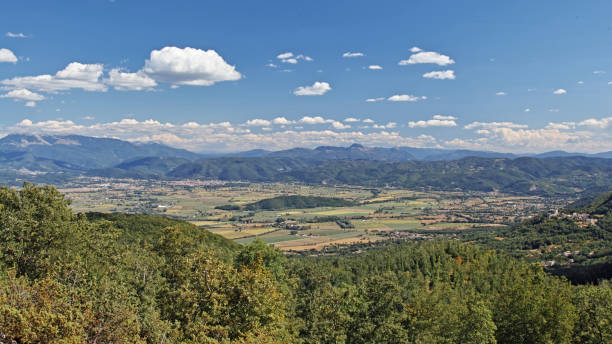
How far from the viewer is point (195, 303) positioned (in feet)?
96.2

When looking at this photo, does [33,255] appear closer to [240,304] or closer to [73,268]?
[73,268]

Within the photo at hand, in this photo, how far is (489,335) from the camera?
44375 mm

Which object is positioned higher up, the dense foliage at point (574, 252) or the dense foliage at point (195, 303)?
the dense foliage at point (195, 303)

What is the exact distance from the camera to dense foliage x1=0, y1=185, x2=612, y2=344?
79.4 feet

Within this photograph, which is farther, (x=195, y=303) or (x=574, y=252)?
(x=574, y=252)

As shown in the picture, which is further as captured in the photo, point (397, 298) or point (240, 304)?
point (397, 298)

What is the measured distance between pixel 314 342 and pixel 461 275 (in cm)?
8494

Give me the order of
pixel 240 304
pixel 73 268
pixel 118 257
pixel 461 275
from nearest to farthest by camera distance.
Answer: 1. pixel 240 304
2. pixel 73 268
3. pixel 118 257
4. pixel 461 275

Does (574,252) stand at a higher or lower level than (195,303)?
lower

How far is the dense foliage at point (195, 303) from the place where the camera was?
24203 mm

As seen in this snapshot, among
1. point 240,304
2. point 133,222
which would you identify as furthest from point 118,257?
point 133,222

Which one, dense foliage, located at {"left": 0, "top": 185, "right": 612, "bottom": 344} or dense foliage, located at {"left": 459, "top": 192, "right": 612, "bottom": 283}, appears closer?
dense foliage, located at {"left": 0, "top": 185, "right": 612, "bottom": 344}

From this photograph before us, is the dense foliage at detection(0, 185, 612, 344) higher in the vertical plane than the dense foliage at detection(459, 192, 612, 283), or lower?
higher

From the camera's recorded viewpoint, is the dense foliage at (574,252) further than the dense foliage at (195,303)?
Yes
